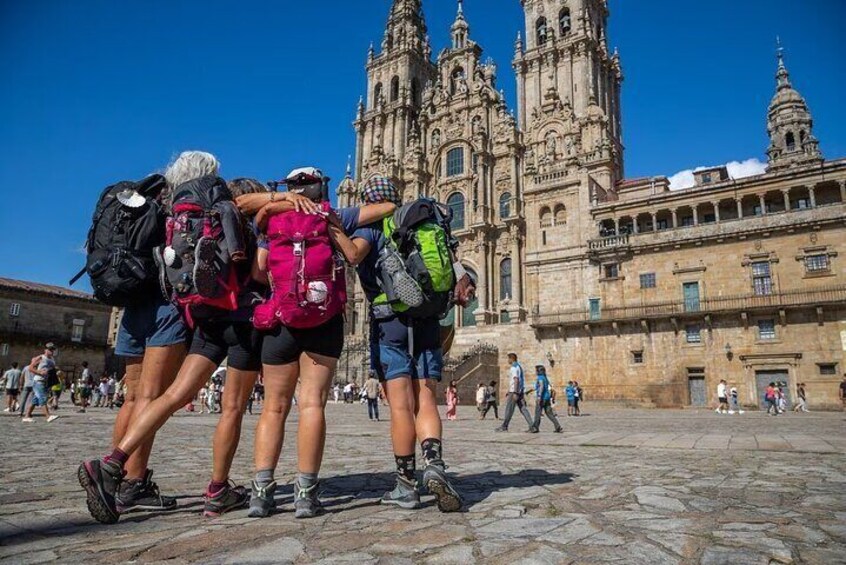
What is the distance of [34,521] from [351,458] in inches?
139

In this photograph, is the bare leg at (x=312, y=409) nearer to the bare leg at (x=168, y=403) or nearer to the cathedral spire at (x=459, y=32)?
the bare leg at (x=168, y=403)

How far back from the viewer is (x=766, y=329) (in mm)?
26000

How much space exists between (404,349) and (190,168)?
6.50 ft

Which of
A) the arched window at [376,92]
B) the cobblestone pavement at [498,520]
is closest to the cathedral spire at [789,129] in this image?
the arched window at [376,92]

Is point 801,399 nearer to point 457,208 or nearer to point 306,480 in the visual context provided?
point 306,480

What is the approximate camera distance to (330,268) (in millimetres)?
3361

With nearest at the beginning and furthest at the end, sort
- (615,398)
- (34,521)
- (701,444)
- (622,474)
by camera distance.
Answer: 1. (34,521)
2. (622,474)
3. (701,444)
4. (615,398)

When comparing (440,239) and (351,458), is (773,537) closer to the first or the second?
(440,239)

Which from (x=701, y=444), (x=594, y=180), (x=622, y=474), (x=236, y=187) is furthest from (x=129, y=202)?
(x=594, y=180)

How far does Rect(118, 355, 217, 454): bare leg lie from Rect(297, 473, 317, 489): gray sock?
A: 86cm

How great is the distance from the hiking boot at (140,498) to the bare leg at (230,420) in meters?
0.36

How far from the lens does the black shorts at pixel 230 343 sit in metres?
3.41

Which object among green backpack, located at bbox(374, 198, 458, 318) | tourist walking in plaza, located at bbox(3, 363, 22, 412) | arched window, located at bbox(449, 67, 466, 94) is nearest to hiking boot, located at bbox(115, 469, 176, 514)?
green backpack, located at bbox(374, 198, 458, 318)

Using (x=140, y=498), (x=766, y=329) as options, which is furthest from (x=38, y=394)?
(x=766, y=329)
